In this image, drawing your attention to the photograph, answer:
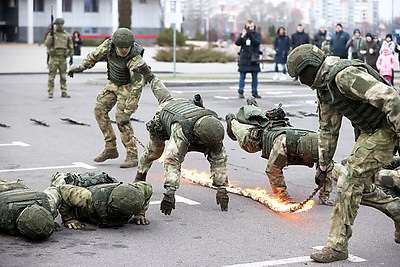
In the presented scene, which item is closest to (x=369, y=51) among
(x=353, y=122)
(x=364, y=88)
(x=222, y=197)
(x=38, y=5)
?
(x=222, y=197)

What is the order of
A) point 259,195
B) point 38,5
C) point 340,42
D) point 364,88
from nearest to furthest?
point 364,88 → point 259,195 → point 340,42 → point 38,5

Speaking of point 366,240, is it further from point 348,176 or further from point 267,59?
point 267,59

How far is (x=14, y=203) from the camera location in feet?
22.0

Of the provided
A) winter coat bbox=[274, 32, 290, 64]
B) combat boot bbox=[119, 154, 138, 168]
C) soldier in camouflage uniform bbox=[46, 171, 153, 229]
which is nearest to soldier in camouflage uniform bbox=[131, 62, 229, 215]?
soldier in camouflage uniform bbox=[46, 171, 153, 229]

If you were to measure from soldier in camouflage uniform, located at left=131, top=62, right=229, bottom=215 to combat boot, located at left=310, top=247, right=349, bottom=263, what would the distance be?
5.45 ft

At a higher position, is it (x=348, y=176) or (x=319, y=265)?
(x=348, y=176)

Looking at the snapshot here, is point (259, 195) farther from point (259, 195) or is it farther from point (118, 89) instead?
point (118, 89)

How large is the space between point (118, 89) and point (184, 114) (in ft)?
9.77

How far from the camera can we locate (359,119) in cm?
621

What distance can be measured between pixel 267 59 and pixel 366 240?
37937mm

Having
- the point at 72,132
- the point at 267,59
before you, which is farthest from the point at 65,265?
the point at 267,59

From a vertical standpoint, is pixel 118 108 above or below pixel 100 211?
above

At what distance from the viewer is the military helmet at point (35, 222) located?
6.62 meters

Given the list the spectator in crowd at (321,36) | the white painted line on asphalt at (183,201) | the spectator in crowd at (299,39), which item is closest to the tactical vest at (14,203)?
the white painted line on asphalt at (183,201)
